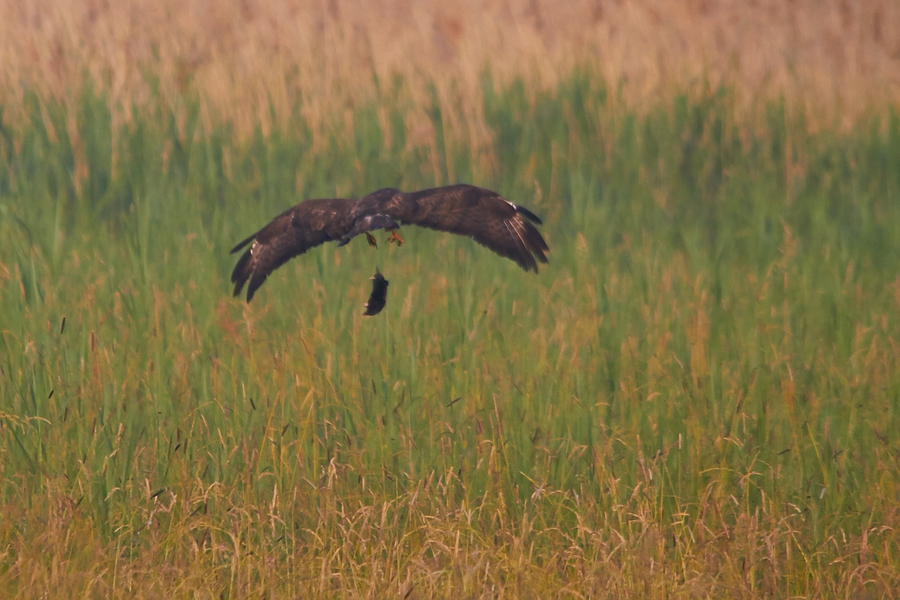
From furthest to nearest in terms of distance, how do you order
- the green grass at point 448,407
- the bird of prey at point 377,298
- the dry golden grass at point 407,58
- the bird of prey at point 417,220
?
the dry golden grass at point 407,58 → the bird of prey at point 377,298 → the bird of prey at point 417,220 → the green grass at point 448,407

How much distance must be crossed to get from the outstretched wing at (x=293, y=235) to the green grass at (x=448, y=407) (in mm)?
289

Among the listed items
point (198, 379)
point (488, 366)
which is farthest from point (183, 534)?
point (488, 366)

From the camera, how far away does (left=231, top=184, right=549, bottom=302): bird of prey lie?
3875 millimetres

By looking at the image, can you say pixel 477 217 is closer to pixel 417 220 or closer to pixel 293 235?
pixel 417 220

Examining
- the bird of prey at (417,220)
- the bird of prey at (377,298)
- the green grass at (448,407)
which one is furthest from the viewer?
the bird of prey at (377,298)

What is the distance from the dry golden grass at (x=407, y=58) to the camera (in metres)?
6.96

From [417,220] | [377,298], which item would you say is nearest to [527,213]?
[417,220]

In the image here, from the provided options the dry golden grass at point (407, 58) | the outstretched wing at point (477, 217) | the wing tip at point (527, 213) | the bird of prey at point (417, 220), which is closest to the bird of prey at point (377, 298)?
the bird of prey at point (417, 220)

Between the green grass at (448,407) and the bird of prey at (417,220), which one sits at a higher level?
the bird of prey at (417,220)

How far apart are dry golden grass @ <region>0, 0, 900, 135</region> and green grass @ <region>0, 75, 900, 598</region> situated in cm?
115

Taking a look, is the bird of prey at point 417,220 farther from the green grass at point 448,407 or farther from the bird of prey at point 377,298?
the green grass at point 448,407

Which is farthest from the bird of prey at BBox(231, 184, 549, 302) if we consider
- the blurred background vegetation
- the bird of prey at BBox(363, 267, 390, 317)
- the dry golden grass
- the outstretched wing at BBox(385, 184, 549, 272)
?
the dry golden grass

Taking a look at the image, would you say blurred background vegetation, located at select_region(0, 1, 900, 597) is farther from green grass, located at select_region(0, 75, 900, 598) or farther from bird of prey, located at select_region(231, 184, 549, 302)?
bird of prey, located at select_region(231, 184, 549, 302)

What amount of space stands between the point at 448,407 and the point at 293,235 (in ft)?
2.86
